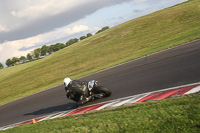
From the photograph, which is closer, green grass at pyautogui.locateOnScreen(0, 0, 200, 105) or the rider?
the rider

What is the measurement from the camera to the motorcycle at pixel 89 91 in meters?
8.41

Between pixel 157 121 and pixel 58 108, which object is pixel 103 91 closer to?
pixel 58 108

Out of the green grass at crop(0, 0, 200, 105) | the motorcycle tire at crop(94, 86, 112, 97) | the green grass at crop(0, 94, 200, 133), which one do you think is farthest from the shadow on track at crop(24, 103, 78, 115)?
the green grass at crop(0, 0, 200, 105)

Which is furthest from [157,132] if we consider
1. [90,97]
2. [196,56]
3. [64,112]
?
[196,56]

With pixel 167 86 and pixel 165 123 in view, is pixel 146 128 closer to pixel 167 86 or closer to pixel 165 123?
pixel 165 123

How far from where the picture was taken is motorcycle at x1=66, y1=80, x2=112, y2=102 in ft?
27.6

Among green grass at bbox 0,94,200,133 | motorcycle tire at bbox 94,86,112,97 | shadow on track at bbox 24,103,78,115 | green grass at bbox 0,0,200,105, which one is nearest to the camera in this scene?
green grass at bbox 0,94,200,133

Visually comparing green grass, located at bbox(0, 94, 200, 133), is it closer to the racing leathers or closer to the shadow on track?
the racing leathers

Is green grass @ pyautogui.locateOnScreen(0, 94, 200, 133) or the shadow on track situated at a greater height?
green grass @ pyautogui.locateOnScreen(0, 94, 200, 133)

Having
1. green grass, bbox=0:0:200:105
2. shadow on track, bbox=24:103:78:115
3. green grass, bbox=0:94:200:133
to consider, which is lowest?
shadow on track, bbox=24:103:78:115

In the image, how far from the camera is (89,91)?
855 centimetres

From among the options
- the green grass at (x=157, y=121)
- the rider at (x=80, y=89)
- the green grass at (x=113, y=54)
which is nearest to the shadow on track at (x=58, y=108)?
the rider at (x=80, y=89)

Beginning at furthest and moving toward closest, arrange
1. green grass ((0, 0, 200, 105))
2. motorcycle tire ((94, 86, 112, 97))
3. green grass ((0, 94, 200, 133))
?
green grass ((0, 0, 200, 105)) < motorcycle tire ((94, 86, 112, 97)) < green grass ((0, 94, 200, 133))

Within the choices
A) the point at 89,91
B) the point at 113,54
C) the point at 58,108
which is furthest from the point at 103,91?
the point at 113,54
